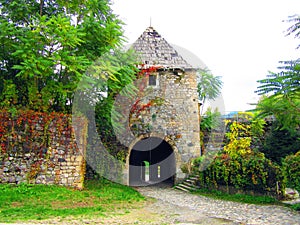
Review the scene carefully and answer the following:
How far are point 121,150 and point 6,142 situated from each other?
523 cm

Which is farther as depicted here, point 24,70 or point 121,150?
point 121,150

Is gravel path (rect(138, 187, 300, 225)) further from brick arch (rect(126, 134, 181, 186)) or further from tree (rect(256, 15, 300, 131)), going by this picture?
brick arch (rect(126, 134, 181, 186))

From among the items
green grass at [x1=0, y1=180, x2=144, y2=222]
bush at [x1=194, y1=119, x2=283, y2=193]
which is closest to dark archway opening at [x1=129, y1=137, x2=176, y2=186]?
bush at [x1=194, y1=119, x2=283, y2=193]

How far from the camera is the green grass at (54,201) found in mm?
6023

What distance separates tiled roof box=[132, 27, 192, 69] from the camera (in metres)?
13.4

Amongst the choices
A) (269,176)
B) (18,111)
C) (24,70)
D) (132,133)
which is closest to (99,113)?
(132,133)

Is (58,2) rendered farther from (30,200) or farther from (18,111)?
(30,200)

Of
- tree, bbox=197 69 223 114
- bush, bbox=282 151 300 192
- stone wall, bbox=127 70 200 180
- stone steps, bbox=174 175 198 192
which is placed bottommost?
stone steps, bbox=174 175 198 192

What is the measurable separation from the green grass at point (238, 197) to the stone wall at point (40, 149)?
471cm

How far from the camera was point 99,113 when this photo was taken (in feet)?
36.7

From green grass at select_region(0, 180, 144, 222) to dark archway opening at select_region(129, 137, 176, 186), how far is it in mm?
5127

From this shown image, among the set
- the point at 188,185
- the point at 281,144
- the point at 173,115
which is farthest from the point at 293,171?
the point at 173,115

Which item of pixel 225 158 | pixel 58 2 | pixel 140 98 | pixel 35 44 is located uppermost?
pixel 58 2

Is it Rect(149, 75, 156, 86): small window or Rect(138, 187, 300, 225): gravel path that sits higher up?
Rect(149, 75, 156, 86): small window
